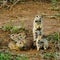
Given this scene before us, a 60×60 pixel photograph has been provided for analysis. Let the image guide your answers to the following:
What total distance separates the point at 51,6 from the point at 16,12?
53.3 inches

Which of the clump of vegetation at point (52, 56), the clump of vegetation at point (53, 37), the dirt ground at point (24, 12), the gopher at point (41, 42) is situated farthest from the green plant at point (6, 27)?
the clump of vegetation at point (52, 56)

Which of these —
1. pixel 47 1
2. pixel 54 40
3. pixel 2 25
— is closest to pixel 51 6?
pixel 47 1

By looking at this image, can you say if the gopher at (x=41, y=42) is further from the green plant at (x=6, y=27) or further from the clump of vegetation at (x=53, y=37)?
the green plant at (x=6, y=27)

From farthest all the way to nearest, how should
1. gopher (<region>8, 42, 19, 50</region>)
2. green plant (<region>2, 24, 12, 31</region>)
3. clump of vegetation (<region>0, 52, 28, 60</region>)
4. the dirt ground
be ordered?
the dirt ground
green plant (<region>2, 24, 12, 31</region>)
gopher (<region>8, 42, 19, 50</region>)
clump of vegetation (<region>0, 52, 28, 60</region>)

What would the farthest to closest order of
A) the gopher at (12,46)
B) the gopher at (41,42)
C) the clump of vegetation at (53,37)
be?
the clump of vegetation at (53,37), the gopher at (12,46), the gopher at (41,42)

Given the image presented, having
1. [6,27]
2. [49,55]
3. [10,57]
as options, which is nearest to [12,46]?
[10,57]

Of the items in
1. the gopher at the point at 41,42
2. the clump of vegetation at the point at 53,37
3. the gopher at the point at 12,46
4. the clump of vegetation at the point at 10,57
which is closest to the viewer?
the clump of vegetation at the point at 10,57

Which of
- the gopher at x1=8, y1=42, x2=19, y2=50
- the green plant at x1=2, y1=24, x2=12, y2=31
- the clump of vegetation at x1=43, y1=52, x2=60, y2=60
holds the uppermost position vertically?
the green plant at x1=2, y1=24, x2=12, y2=31

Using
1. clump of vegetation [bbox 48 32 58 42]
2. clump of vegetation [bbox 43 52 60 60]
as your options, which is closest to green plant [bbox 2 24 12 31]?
clump of vegetation [bbox 48 32 58 42]

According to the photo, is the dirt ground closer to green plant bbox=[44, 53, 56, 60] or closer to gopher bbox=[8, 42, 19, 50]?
gopher bbox=[8, 42, 19, 50]

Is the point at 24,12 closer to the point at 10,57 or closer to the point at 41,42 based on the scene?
the point at 41,42

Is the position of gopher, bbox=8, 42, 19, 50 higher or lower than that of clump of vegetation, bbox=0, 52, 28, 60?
higher

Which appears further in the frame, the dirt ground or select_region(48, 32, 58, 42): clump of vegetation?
the dirt ground

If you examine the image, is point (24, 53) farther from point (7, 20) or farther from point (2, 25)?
point (7, 20)
